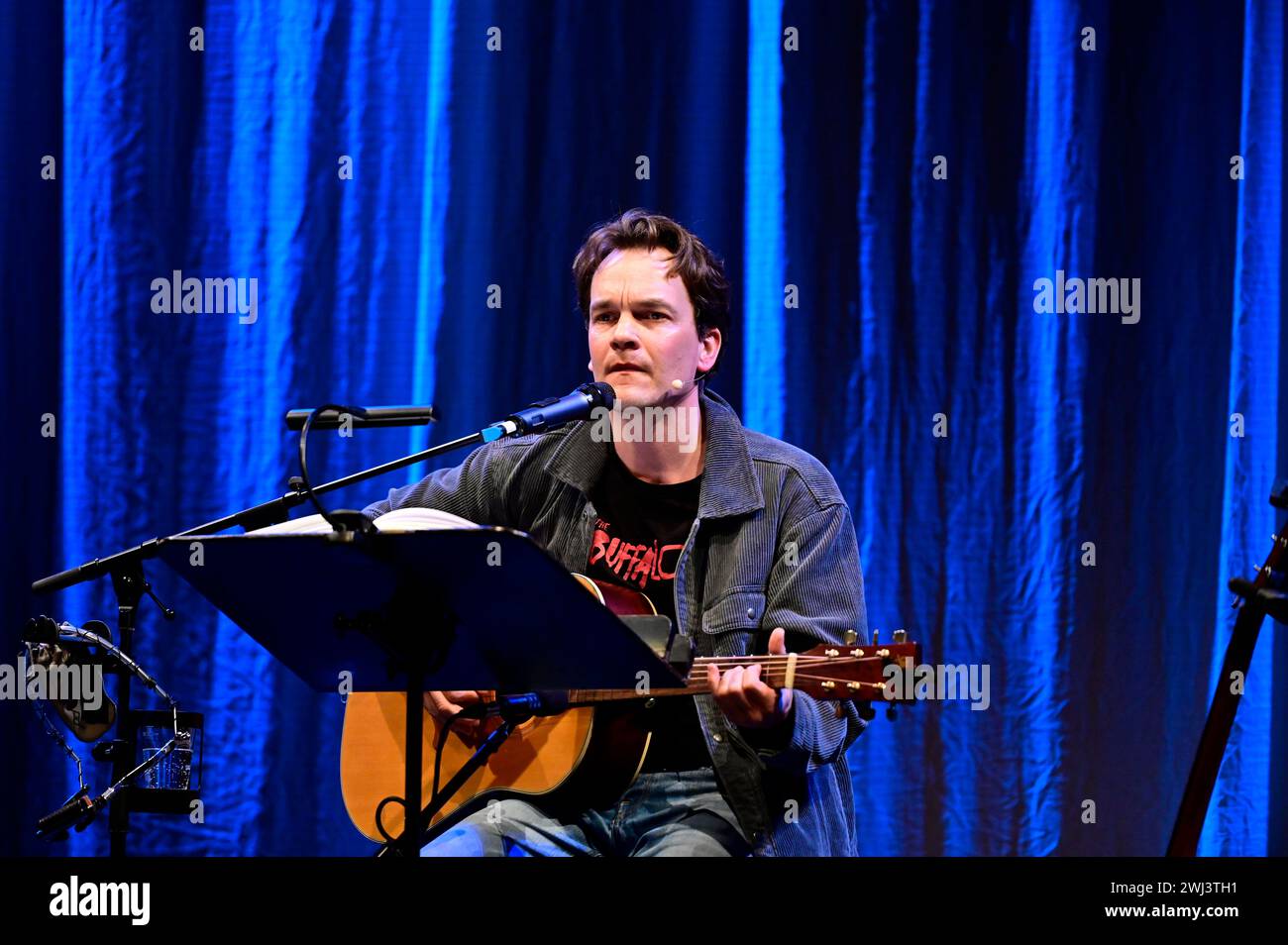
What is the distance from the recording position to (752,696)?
2373mm

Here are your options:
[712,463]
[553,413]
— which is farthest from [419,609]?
[712,463]

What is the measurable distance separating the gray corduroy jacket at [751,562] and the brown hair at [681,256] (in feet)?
0.64

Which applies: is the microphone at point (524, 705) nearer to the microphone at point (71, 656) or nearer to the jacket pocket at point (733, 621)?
the jacket pocket at point (733, 621)

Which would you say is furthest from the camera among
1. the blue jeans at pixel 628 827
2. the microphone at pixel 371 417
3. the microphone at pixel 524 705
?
the blue jeans at pixel 628 827

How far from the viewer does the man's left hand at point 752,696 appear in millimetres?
2373

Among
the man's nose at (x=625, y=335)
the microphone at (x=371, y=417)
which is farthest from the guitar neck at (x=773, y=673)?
the man's nose at (x=625, y=335)

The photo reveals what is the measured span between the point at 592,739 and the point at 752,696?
37cm

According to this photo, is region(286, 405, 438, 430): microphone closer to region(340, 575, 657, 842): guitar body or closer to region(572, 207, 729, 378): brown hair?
region(340, 575, 657, 842): guitar body

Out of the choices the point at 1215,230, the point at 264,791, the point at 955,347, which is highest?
the point at 1215,230

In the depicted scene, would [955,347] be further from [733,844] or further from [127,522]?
[127,522]
